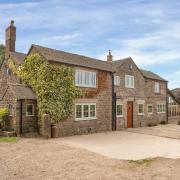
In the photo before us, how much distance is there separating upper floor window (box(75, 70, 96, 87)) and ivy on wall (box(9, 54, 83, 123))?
0.75 m

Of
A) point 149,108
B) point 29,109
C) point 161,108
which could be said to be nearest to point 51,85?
point 29,109

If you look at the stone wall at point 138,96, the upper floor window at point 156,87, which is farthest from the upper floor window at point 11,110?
the upper floor window at point 156,87

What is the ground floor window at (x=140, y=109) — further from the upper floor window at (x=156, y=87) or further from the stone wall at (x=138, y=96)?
the upper floor window at (x=156, y=87)

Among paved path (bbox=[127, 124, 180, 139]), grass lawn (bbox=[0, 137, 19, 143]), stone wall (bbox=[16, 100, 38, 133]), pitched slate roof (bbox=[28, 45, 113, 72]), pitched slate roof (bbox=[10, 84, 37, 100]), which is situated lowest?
paved path (bbox=[127, 124, 180, 139])

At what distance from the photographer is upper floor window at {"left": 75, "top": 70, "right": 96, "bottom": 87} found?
2097 centimetres

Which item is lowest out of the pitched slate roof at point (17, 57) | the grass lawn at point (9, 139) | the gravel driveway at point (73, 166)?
the gravel driveway at point (73, 166)

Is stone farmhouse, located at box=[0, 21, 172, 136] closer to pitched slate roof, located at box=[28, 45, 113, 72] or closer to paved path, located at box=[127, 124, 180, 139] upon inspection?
pitched slate roof, located at box=[28, 45, 113, 72]

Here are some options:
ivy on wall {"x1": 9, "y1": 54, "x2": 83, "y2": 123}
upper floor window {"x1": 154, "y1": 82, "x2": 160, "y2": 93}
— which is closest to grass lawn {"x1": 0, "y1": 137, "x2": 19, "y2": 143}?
ivy on wall {"x1": 9, "y1": 54, "x2": 83, "y2": 123}

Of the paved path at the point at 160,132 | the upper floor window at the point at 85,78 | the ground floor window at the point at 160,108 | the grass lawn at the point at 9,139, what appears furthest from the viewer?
the ground floor window at the point at 160,108

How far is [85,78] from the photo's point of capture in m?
21.6

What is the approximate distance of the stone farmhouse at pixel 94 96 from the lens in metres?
18.8

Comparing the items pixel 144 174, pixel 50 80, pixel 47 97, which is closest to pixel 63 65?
pixel 50 80

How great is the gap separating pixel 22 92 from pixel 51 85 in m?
2.24

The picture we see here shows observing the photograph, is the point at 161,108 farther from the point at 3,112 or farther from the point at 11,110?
the point at 3,112
